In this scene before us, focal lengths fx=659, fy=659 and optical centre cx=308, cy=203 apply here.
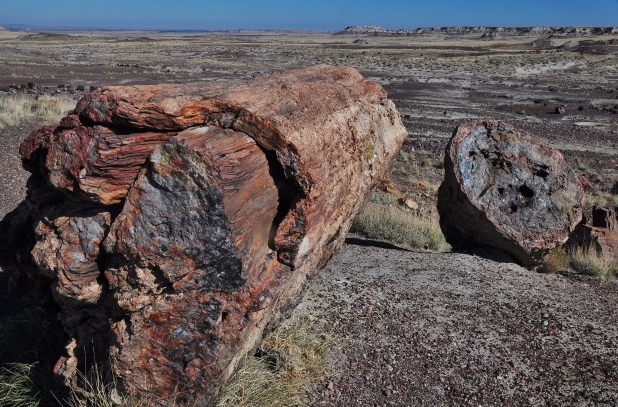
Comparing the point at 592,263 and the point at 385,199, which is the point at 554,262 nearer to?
the point at 592,263

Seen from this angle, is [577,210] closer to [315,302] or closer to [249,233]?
[315,302]

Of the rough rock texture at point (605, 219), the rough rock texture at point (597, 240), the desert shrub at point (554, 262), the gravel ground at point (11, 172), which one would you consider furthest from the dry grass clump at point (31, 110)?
the rough rock texture at point (605, 219)

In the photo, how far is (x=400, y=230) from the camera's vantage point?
1067cm

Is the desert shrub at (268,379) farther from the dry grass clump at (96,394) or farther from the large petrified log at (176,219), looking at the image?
the large petrified log at (176,219)

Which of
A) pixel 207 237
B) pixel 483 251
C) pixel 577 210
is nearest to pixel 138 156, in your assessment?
pixel 207 237

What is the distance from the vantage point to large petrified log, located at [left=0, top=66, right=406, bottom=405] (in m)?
4.18

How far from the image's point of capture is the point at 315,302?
6.80 meters

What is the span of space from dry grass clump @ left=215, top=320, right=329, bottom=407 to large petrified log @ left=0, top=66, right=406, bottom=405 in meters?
0.18

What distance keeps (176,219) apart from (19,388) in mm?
2104

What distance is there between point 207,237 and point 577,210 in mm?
6606

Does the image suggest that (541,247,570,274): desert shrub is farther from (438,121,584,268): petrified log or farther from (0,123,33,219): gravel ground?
(0,123,33,219): gravel ground

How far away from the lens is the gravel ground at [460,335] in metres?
5.47

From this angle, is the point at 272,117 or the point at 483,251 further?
the point at 483,251

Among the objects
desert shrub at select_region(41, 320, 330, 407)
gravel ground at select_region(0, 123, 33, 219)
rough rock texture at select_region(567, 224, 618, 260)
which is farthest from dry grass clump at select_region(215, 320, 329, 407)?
gravel ground at select_region(0, 123, 33, 219)
